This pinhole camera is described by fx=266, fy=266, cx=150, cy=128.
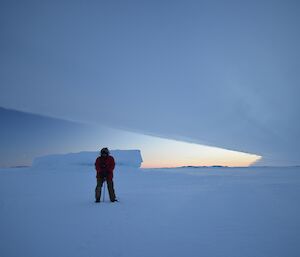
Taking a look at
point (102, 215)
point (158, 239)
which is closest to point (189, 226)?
point (158, 239)

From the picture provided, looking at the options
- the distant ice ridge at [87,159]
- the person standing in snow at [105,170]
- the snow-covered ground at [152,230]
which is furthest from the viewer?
the distant ice ridge at [87,159]

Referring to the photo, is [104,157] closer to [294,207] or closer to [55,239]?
[55,239]

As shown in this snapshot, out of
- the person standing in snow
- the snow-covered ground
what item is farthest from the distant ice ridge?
the snow-covered ground

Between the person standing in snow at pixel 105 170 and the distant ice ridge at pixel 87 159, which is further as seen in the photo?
the distant ice ridge at pixel 87 159

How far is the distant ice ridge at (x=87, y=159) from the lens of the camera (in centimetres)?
4666

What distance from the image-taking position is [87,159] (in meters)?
48.5

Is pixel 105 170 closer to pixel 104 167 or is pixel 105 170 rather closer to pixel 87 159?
pixel 104 167

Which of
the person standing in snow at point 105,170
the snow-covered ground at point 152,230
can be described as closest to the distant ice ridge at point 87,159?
the person standing in snow at point 105,170

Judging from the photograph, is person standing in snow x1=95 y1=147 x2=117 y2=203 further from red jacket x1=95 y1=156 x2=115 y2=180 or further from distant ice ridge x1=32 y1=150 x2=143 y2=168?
distant ice ridge x1=32 y1=150 x2=143 y2=168

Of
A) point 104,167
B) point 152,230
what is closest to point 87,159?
point 104,167

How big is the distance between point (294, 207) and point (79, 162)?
44.8 m

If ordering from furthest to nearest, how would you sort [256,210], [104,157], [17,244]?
1. [104,157]
2. [256,210]
3. [17,244]

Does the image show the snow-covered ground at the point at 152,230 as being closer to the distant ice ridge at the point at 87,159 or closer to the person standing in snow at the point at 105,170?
the person standing in snow at the point at 105,170

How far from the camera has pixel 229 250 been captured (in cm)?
353
